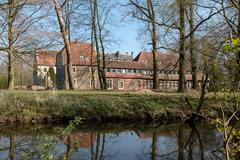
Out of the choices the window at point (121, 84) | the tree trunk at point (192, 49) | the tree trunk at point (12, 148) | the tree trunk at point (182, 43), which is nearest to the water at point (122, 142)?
the tree trunk at point (12, 148)

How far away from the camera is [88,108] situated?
18.7 metres

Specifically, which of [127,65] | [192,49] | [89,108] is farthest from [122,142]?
[127,65]

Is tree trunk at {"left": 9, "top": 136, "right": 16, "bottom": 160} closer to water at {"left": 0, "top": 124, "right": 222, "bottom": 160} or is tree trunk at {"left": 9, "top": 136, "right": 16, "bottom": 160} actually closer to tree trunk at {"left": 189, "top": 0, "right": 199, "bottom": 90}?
water at {"left": 0, "top": 124, "right": 222, "bottom": 160}

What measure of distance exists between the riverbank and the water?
1.11 m

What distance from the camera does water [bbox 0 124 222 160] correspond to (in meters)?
11.3

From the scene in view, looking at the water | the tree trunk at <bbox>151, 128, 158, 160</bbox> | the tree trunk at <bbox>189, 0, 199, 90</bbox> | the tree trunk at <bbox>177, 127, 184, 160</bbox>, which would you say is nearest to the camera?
the water

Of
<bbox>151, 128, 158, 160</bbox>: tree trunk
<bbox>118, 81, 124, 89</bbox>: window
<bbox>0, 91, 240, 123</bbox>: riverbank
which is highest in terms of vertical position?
<bbox>118, 81, 124, 89</bbox>: window

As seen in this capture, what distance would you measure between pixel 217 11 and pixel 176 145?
827cm

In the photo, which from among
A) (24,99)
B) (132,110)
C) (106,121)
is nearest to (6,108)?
(24,99)

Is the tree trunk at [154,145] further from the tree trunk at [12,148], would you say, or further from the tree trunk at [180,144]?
the tree trunk at [12,148]

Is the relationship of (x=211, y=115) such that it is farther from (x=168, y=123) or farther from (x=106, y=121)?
(x=106, y=121)

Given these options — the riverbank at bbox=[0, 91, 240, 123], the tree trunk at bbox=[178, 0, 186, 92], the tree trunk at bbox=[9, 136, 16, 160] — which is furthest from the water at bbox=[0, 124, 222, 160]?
the tree trunk at bbox=[178, 0, 186, 92]

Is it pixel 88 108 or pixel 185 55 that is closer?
pixel 88 108

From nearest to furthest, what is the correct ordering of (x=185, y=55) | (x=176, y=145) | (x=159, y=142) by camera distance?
(x=176, y=145)
(x=159, y=142)
(x=185, y=55)
